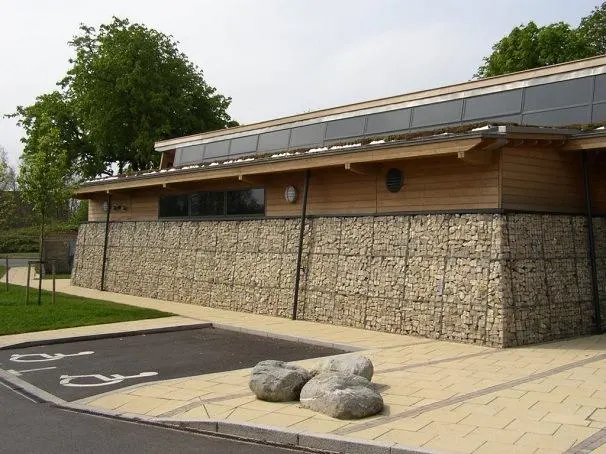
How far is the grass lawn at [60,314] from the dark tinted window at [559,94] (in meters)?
10.2

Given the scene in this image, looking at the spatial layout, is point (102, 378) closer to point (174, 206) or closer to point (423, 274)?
point (423, 274)

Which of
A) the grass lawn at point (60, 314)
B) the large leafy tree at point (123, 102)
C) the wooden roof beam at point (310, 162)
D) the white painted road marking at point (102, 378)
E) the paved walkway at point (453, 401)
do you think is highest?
the large leafy tree at point (123, 102)

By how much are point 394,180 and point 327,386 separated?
7440mm

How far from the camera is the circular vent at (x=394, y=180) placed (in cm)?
1353

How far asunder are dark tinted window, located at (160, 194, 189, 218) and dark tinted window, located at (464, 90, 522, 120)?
30.6ft


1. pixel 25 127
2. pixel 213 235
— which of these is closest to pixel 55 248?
pixel 25 127

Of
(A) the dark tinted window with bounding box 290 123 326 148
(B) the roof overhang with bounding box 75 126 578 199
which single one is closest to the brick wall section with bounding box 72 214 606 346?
(B) the roof overhang with bounding box 75 126 578 199

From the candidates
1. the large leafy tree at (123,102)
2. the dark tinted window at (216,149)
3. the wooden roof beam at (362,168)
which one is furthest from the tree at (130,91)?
the wooden roof beam at (362,168)

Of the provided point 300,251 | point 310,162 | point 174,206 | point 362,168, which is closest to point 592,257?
point 362,168

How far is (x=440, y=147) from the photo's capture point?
38.4 ft

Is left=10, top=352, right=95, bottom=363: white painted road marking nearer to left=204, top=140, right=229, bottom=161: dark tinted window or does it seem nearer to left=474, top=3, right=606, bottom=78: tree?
left=204, top=140, right=229, bottom=161: dark tinted window

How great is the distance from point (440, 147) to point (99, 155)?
34504 millimetres

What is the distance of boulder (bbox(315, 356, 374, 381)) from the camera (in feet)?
25.7

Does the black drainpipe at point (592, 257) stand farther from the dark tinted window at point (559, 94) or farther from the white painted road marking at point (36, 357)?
the white painted road marking at point (36, 357)
